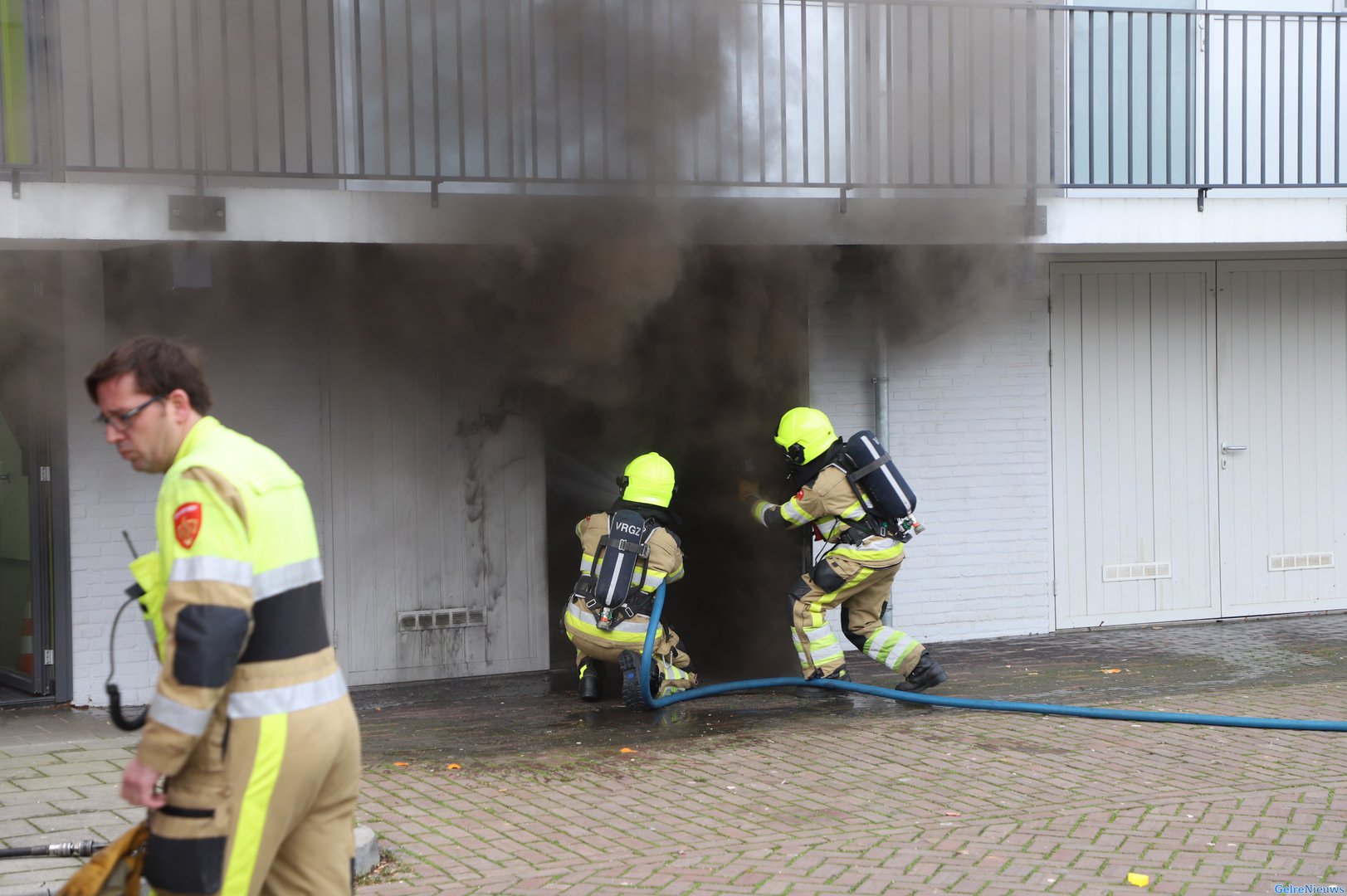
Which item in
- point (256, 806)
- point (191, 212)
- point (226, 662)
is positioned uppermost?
point (191, 212)

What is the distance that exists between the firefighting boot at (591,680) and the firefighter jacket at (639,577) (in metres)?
0.31

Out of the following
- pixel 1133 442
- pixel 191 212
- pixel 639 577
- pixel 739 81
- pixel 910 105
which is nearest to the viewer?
pixel 191 212

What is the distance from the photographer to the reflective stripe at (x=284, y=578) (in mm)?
2938

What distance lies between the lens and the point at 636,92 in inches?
311

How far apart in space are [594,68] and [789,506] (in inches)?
105

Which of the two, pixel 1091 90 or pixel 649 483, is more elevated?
pixel 1091 90

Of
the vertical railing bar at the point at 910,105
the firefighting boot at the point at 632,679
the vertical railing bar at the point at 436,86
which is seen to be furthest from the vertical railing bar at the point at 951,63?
the firefighting boot at the point at 632,679

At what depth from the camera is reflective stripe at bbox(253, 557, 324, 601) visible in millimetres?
2938

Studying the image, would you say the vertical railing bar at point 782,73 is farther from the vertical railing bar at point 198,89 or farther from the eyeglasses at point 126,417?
the eyeglasses at point 126,417

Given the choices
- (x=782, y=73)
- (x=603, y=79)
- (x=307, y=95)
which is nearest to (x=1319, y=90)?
(x=782, y=73)

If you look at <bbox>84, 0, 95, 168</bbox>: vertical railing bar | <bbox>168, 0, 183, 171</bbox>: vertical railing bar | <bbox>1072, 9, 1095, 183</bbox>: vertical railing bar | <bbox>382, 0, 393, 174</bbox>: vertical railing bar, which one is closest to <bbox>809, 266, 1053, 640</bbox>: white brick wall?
<bbox>1072, 9, 1095, 183</bbox>: vertical railing bar

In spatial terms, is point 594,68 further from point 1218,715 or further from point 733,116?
point 1218,715

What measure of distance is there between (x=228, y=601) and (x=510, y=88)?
5352 millimetres

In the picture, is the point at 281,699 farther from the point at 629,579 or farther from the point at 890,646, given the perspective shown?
the point at 890,646
